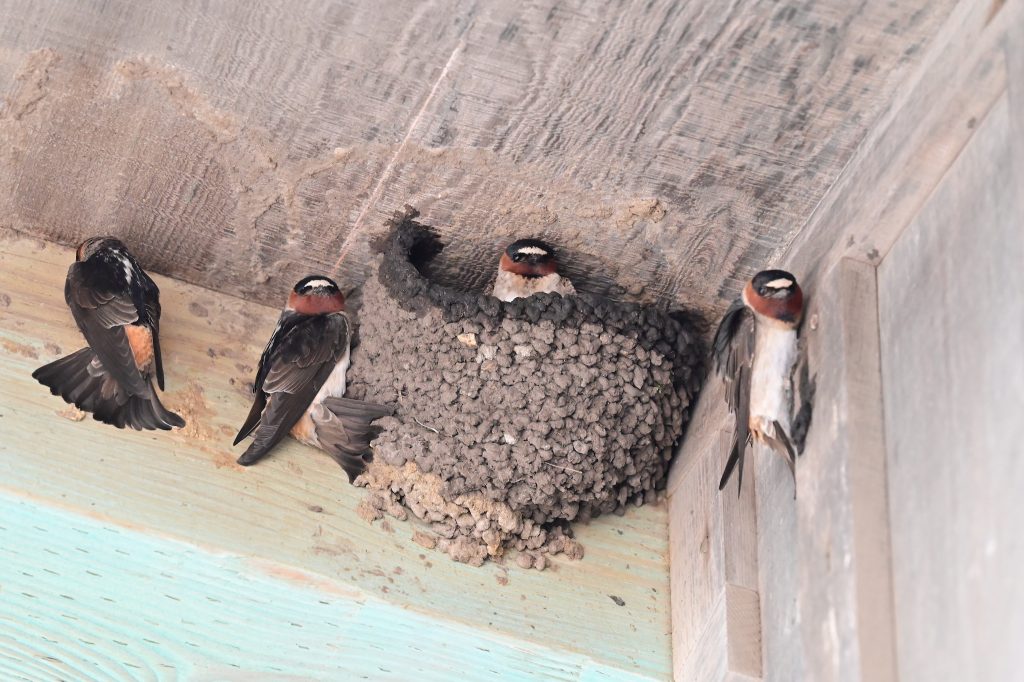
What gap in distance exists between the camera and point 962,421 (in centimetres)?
185

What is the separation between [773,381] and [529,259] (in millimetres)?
846

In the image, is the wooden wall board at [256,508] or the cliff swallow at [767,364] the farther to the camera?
the wooden wall board at [256,508]

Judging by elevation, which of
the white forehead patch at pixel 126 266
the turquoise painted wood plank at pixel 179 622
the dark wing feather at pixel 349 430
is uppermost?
the white forehead patch at pixel 126 266

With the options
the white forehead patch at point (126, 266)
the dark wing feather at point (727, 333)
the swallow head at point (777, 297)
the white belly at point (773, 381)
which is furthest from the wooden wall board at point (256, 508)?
the swallow head at point (777, 297)

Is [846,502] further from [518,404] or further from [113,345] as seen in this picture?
[113,345]

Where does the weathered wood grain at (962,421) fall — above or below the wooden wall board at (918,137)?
below

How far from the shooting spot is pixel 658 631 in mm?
2959

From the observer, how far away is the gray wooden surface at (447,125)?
244 centimetres

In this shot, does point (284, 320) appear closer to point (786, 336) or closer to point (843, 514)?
point (786, 336)

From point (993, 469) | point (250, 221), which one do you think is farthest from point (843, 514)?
point (250, 221)

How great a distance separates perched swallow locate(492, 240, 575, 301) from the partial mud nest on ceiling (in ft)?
0.13

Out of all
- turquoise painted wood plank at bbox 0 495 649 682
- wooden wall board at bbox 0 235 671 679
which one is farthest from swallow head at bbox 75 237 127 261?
turquoise painted wood plank at bbox 0 495 649 682

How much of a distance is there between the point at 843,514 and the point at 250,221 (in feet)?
5.86

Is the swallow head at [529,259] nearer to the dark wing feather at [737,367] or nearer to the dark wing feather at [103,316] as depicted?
the dark wing feather at [737,367]
